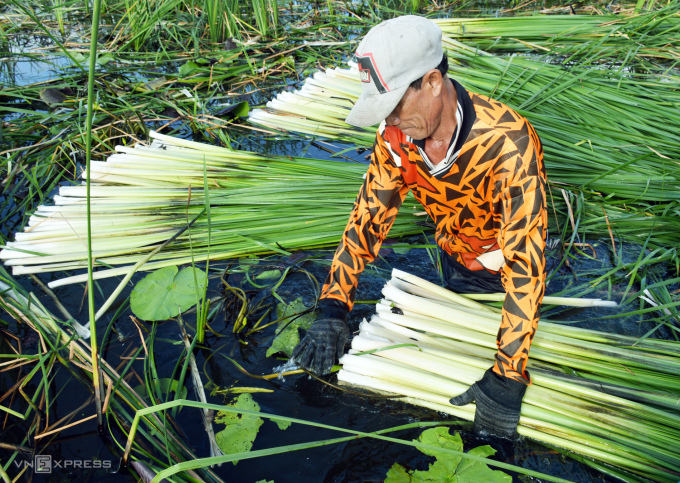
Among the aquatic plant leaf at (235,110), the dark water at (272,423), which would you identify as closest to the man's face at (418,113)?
the dark water at (272,423)

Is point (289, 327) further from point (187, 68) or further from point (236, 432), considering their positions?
point (187, 68)

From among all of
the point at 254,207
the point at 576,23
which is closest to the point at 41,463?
the point at 254,207

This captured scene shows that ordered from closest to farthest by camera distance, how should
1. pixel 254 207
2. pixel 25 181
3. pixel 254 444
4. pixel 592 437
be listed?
pixel 592 437
pixel 254 444
pixel 254 207
pixel 25 181

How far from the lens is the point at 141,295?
220cm

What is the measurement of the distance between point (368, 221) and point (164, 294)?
110 cm

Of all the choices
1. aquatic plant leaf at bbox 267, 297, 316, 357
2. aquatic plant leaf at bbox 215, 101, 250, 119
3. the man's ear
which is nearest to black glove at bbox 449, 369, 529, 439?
aquatic plant leaf at bbox 267, 297, 316, 357

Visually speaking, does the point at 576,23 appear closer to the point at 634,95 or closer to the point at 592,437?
the point at 634,95

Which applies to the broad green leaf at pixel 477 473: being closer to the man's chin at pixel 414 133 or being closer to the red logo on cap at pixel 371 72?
the man's chin at pixel 414 133

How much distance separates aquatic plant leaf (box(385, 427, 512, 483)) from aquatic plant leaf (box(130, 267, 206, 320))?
3.93 ft

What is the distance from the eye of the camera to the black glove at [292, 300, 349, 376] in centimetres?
199

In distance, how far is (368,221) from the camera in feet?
6.86

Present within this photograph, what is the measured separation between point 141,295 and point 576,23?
4892 millimetres

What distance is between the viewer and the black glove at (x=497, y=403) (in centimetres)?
168

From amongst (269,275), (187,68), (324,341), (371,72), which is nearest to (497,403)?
(324,341)
